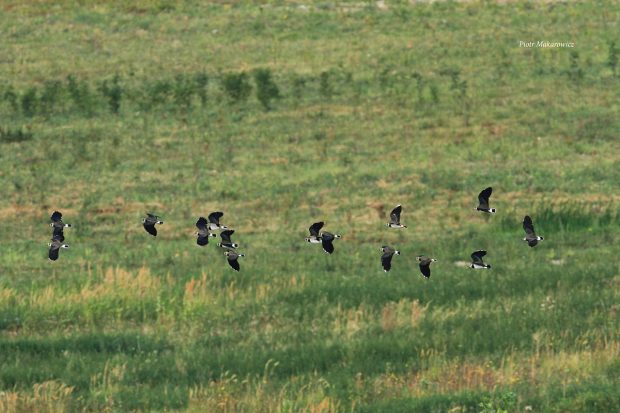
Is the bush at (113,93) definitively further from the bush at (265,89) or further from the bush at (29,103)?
the bush at (265,89)

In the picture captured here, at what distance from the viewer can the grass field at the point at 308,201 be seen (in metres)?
17.4

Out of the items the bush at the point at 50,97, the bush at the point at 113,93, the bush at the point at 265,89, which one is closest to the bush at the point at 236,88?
the bush at the point at 265,89

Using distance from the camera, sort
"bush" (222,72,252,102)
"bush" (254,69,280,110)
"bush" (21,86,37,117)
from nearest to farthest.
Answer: "bush" (254,69,280,110) → "bush" (21,86,37,117) → "bush" (222,72,252,102)

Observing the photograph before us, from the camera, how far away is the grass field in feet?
57.1

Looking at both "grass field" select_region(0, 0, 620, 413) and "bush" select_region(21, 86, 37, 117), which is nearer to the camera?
"grass field" select_region(0, 0, 620, 413)

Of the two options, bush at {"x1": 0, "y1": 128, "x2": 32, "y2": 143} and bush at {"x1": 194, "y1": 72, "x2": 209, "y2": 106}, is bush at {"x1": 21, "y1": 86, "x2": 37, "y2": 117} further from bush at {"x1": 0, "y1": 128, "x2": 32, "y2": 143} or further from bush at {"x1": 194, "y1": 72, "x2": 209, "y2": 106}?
bush at {"x1": 194, "y1": 72, "x2": 209, "y2": 106}

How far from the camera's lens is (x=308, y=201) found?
105ft

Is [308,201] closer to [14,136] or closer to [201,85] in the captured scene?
[14,136]

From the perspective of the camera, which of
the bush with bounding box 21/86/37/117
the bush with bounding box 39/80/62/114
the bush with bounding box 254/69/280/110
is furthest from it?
the bush with bounding box 39/80/62/114

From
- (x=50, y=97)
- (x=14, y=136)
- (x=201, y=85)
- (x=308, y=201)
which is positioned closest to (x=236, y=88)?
(x=201, y=85)

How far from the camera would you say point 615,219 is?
2775 cm

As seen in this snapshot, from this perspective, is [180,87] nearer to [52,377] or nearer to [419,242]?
[419,242]

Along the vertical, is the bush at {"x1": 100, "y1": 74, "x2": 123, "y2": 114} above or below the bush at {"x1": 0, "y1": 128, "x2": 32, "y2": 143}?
above

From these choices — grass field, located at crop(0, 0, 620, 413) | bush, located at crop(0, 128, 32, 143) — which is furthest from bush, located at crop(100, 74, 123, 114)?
bush, located at crop(0, 128, 32, 143)
